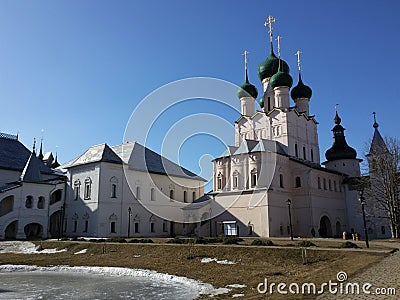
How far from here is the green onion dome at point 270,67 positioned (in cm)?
4912

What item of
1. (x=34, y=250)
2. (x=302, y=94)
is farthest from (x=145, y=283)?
(x=302, y=94)

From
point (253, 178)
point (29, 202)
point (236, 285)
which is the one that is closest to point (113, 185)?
Result: point (29, 202)

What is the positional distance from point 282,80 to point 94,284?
1470 inches

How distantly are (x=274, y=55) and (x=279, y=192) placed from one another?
70.6ft

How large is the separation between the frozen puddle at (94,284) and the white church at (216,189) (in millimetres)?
18716

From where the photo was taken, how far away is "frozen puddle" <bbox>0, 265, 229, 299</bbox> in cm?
1247

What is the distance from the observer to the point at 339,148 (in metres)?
50.2

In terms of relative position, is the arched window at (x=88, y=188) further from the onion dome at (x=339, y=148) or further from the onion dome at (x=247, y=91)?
the onion dome at (x=339, y=148)

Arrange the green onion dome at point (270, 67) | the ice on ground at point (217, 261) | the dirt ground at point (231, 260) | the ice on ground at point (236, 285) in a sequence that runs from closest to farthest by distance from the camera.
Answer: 1. the ice on ground at point (236, 285)
2. the dirt ground at point (231, 260)
3. the ice on ground at point (217, 261)
4. the green onion dome at point (270, 67)

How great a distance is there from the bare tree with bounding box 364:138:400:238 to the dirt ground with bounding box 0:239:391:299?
57.7 feet

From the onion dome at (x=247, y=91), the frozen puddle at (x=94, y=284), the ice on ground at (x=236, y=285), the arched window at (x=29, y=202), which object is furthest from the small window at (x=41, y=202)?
the ice on ground at (x=236, y=285)

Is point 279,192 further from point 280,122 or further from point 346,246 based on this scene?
point 346,246

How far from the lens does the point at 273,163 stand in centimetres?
3884

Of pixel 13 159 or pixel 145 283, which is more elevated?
pixel 13 159
